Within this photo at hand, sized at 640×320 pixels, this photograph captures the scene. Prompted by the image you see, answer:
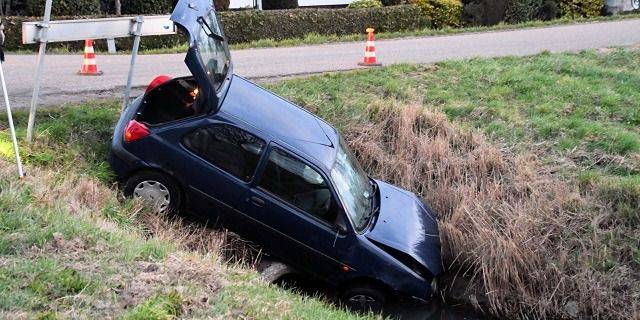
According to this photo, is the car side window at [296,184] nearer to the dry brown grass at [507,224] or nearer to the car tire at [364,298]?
the car tire at [364,298]

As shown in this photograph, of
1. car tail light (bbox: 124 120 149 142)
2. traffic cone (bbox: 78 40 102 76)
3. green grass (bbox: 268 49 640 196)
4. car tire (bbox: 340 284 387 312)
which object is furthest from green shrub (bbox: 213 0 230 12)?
car tire (bbox: 340 284 387 312)

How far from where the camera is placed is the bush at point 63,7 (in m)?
19.2

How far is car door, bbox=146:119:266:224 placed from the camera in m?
6.77

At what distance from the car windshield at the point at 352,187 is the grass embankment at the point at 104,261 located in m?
1.09

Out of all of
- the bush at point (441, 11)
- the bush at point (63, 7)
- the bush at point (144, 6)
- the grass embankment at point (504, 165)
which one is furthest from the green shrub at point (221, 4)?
the grass embankment at point (504, 165)

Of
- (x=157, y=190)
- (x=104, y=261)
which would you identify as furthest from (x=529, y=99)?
(x=104, y=261)

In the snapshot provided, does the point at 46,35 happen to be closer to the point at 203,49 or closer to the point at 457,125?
the point at 203,49

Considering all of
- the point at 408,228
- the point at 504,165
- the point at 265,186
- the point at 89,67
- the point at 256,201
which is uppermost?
the point at 89,67

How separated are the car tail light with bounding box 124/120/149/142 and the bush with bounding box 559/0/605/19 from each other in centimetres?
2086

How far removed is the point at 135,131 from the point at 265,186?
142 centimetres

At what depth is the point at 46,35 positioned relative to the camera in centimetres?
698

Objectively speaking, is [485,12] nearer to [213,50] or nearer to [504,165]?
[504,165]

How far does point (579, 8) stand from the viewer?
24.7 m

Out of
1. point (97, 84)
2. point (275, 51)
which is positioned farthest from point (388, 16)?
point (97, 84)
